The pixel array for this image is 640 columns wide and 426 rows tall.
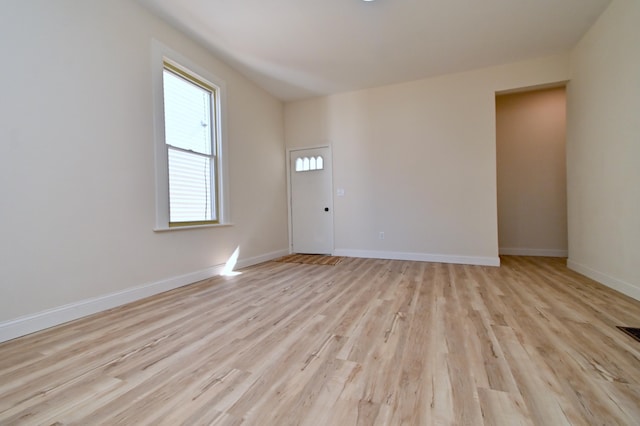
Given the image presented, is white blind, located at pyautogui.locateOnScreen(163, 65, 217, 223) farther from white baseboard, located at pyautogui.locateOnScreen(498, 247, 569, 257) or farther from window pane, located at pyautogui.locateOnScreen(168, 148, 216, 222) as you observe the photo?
white baseboard, located at pyautogui.locateOnScreen(498, 247, 569, 257)

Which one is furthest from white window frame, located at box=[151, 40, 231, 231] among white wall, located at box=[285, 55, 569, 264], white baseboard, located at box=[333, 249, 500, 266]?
white baseboard, located at box=[333, 249, 500, 266]

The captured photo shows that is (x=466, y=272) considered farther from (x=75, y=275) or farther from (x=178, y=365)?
(x=75, y=275)

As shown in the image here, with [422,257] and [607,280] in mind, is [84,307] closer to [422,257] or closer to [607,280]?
[422,257]

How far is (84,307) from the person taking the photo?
2234 mm

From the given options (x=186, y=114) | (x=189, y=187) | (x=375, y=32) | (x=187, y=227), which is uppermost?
(x=375, y=32)

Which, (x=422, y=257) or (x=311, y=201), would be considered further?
(x=311, y=201)

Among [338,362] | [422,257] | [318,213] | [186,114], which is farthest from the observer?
[318,213]

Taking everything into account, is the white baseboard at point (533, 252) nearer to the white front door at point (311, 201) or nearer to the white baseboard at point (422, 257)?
the white baseboard at point (422, 257)

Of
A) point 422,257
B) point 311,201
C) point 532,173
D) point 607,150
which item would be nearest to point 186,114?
point 311,201

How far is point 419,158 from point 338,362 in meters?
3.80

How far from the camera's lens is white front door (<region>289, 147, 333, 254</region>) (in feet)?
16.8

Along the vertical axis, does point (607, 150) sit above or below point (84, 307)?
above

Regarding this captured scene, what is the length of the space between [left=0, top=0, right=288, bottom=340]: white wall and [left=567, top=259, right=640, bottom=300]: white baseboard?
14.7 ft

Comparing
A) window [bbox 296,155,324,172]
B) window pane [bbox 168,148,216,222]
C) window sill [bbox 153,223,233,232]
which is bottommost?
window sill [bbox 153,223,233,232]
